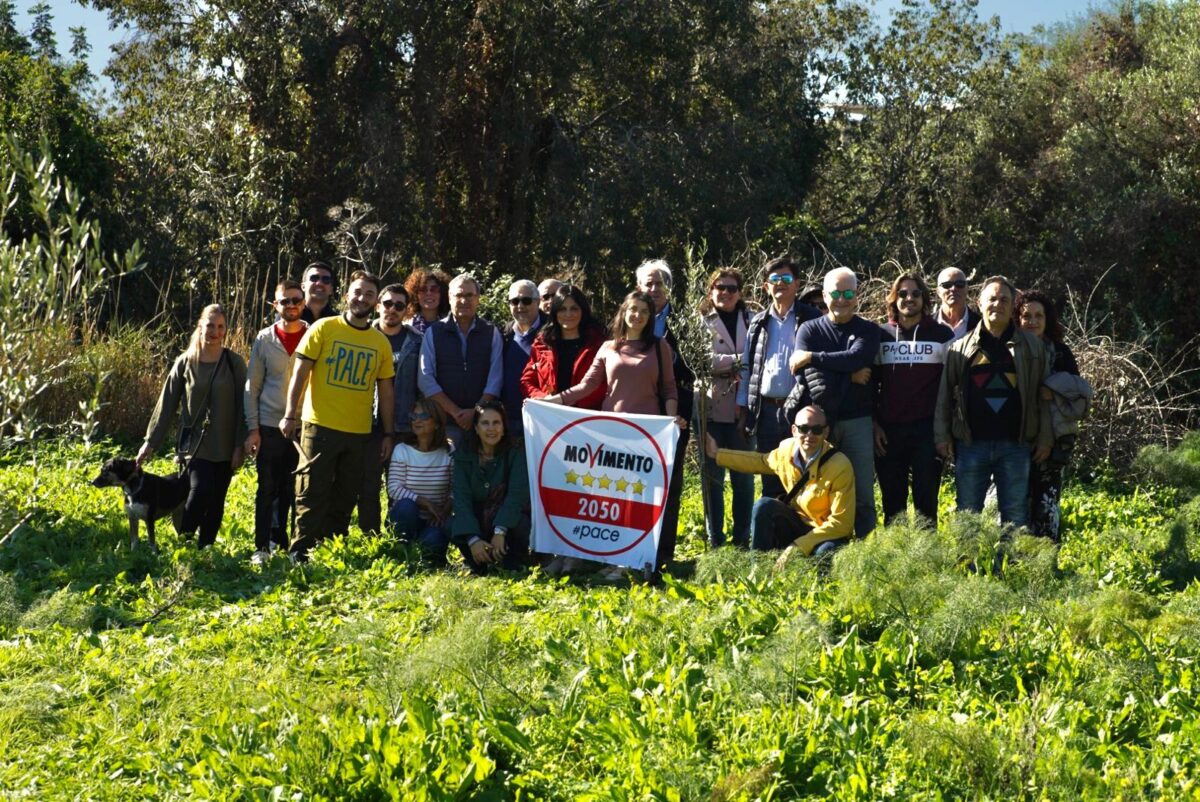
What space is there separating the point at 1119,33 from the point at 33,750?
85.7 ft

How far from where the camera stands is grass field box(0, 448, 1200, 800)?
516 centimetres

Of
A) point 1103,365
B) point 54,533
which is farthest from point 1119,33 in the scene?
point 54,533

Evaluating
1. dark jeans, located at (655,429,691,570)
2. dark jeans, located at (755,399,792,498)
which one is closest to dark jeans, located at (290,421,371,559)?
dark jeans, located at (655,429,691,570)

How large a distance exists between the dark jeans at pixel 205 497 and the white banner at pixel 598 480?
2.26 meters

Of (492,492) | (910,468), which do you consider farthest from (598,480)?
(910,468)

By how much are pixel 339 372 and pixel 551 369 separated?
1.43m

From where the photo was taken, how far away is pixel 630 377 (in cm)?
920

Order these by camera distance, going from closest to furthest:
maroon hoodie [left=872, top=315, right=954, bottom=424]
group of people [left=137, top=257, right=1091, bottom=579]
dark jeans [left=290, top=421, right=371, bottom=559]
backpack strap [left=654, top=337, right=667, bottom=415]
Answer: group of people [left=137, top=257, right=1091, bottom=579] < maroon hoodie [left=872, top=315, right=954, bottom=424] < backpack strap [left=654, top=337, right=667, bottom=415] < dark jeans [left=290, top=421, right=371, bottom=559]

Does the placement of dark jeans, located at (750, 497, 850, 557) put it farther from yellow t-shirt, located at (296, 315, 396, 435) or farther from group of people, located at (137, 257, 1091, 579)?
yellow t-shirt, located at (296, 315, 396, 435)

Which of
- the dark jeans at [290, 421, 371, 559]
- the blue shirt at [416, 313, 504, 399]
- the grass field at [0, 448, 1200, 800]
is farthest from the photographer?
the blue shirt at [416, 313, 504, 399]

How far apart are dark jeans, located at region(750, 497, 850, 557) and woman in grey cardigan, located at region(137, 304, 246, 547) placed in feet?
Answer: 12.2

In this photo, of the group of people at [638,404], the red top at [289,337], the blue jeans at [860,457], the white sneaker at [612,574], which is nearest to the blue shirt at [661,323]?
the group of people at [638,404]

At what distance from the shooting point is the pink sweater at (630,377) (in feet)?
30.2

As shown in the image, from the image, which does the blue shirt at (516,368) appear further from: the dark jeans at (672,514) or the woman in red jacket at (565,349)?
the dark jeans at (672,514)
